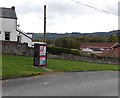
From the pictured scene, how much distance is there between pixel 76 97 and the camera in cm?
1027

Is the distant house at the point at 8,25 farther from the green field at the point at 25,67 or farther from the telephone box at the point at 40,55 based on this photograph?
the telephone box at the point at 40,55

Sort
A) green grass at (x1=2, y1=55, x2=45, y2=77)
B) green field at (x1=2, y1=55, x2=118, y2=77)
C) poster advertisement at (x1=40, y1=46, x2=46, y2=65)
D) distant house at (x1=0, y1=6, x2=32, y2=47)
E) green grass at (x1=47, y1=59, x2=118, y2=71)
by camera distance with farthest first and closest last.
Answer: distant house at (x1=0, y1=6, x2=32, y2=47)
green grass at (x1=47, y1=59, x2=118, y2=71)
poster advertisement at (x1=40, y1=46, x2=46, y2=65)
green field at (x1=2, y1=55, x2=118, y2=77)
green grass at (x1=2, y1=55, x2=45, y2=77)

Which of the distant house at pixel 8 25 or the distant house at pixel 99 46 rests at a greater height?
the distant house at pixel 8 25

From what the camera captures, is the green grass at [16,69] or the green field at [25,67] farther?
the green field at [25,67]

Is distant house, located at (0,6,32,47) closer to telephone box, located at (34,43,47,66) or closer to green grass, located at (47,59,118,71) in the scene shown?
green grass, located at (47,59,118,71)

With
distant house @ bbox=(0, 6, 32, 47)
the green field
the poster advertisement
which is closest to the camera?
the green field

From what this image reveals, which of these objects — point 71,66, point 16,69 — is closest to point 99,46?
point 71,66

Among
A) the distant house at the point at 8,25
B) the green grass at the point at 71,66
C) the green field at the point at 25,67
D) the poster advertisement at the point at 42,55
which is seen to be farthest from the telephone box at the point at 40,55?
the distant house at the point at 8,25

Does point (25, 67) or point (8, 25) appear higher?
point (8, 25)

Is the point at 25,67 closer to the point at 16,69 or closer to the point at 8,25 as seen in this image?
the point at 16,69

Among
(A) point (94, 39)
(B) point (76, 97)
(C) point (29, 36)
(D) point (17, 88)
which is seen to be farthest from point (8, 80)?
(A) point (94, 39)

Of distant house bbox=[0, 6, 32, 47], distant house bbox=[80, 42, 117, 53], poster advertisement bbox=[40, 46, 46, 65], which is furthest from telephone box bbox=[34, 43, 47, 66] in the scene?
distant house bbox=[80, 42, 117, 53]

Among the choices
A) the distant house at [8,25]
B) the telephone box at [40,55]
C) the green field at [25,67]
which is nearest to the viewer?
the green field at [25,67]

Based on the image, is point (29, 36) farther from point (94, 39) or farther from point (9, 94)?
point (94, 39)
